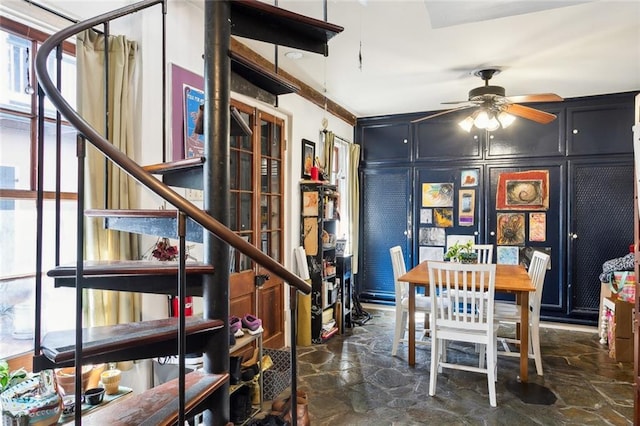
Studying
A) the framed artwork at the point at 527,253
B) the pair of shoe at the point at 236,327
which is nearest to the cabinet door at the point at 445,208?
the framed artwork at the point at 527,253

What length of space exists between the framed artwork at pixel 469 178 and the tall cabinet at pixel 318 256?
198 centimetres

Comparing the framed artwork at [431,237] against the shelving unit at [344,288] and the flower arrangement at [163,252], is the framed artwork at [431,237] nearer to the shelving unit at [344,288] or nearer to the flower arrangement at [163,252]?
the shelving unit at [344,288]

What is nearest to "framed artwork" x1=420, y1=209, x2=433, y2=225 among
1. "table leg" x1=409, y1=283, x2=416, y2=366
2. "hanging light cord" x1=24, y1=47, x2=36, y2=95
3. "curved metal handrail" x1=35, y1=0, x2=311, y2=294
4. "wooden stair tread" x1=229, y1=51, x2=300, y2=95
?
"table leg" x1=409, y1=283, x2=416, y2=366

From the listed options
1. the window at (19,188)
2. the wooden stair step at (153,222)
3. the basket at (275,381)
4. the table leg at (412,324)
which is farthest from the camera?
the table leg at (412,324)

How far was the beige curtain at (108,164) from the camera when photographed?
6.83 feet

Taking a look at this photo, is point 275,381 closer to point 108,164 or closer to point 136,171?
point 108,164

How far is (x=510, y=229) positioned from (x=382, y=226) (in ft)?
5.56

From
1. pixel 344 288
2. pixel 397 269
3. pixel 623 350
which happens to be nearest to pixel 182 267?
pixel 397 269

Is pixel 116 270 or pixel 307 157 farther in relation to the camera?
pixel 307 157

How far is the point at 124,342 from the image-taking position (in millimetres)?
1254

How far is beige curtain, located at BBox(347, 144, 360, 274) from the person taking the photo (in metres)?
5.53

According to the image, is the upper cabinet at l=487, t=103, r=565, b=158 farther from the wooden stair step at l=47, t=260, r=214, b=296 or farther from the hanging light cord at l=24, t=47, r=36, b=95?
the hanging light cord at l=24, t=47, r=36, b=95

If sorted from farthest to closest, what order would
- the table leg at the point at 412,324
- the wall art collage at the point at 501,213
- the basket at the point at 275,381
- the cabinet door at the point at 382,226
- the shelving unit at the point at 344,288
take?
the cabinet door at the point at 382,226 → the wall art collage at the point at 501,213 → the shelving unit at the point at 344,288 → the table leg at the point at 412,324 → the basket at the point at 275,381

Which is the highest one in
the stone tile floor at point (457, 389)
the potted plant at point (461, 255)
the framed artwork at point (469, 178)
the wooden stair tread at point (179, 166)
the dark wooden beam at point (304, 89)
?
the dark wooden beam at point (304, 89)
